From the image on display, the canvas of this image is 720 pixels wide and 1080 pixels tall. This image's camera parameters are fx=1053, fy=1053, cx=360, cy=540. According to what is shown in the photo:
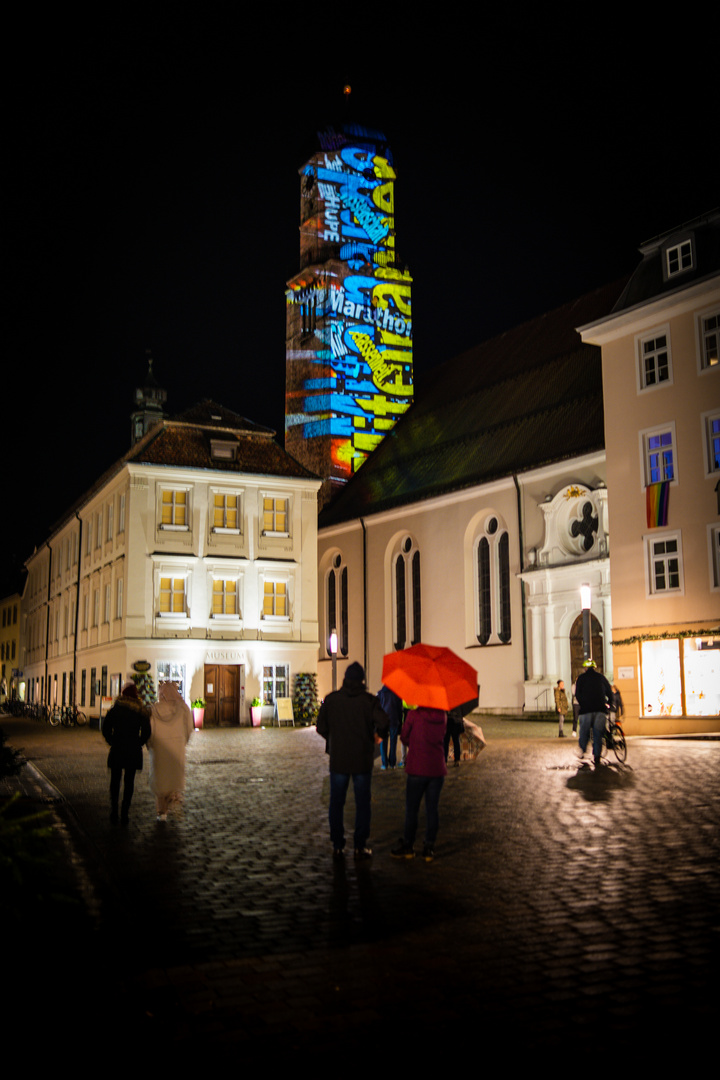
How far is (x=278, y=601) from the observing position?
130 ft

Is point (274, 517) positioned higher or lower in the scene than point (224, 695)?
higher

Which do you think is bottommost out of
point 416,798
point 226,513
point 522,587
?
point 416,798

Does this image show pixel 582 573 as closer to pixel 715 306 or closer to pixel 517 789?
pixel 715 306

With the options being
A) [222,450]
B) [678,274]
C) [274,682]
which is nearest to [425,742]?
[678,274]

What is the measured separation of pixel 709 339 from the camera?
27516mm

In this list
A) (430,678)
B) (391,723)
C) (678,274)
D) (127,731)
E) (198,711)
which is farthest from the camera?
(198,711)

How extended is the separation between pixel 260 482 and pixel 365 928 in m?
33.5

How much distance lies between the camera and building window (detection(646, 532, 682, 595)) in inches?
1086

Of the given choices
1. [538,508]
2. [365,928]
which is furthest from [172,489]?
[365,928]

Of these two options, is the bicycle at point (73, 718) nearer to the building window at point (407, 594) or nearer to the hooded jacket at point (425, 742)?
the building window at point (407, 594)

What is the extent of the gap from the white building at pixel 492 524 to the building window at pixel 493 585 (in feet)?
0.18

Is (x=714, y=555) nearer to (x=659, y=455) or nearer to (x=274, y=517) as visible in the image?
(x=659, y=455)

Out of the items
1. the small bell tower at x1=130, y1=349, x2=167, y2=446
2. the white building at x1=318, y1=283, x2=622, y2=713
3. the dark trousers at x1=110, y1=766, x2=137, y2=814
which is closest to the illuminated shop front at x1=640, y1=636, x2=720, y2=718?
the white building at x1=318, y1=283, x2=622, y2=713

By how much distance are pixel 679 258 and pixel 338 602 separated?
26107mm
